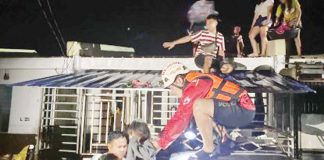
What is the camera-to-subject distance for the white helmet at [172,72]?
287 inches

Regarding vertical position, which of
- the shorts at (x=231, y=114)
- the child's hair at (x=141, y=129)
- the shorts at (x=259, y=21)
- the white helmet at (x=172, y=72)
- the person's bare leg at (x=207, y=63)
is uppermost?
the shorts at (x=259, y=21)

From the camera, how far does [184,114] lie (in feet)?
22.8

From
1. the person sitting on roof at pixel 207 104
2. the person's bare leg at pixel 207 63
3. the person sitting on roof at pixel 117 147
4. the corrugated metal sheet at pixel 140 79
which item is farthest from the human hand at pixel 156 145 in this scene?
the person's bare leg at pixel 207 63

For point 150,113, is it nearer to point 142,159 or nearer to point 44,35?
point 142,159

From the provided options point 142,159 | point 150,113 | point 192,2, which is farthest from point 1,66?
point 192,2

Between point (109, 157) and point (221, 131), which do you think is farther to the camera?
point (221, 131)

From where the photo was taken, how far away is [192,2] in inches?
356

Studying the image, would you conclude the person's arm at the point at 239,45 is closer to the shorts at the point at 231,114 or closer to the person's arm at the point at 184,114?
the person's arm at the point at 184,114

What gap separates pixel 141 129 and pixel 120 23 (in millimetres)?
3773

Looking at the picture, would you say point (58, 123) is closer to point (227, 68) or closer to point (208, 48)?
point (208, 48)

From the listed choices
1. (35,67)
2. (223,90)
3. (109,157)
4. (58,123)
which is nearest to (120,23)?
(35,67)

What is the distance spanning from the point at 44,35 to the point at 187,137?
5836 mm

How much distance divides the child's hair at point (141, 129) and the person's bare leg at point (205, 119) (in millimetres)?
1351

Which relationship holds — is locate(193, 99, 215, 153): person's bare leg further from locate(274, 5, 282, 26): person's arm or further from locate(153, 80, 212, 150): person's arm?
locate(274, 5, 282, 26): person's arm
